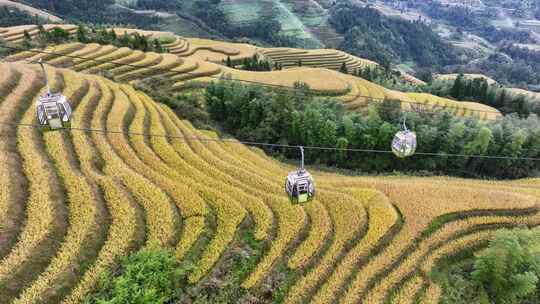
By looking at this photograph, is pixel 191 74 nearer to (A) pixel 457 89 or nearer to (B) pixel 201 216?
(B) pixel 201 216

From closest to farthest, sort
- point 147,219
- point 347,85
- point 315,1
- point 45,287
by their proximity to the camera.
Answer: point 45,287 < point 147,219 < point 347,85 < point 315,1

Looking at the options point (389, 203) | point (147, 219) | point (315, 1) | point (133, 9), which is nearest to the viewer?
point (147, 219)

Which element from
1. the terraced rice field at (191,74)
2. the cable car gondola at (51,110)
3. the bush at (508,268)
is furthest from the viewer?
the terraced rice field at (191,74)

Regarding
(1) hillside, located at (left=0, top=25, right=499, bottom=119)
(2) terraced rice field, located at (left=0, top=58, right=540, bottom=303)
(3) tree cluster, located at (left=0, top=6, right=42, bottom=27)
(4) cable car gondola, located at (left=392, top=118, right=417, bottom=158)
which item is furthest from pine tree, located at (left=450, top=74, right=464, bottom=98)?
(3) tree cluster, located at (left=0, top=6, right=42, bottom=27)

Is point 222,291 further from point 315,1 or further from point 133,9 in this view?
point 315,1

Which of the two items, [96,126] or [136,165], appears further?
[96,126]

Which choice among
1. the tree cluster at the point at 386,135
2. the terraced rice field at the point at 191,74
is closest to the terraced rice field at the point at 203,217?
the tree cluster at the point at 386,135

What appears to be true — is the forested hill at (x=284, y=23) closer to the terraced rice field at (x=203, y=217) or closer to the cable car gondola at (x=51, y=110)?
the terraced rice field at (x=203, y=217)

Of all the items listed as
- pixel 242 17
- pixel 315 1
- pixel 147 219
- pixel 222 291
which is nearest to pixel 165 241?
pixel 147 219
